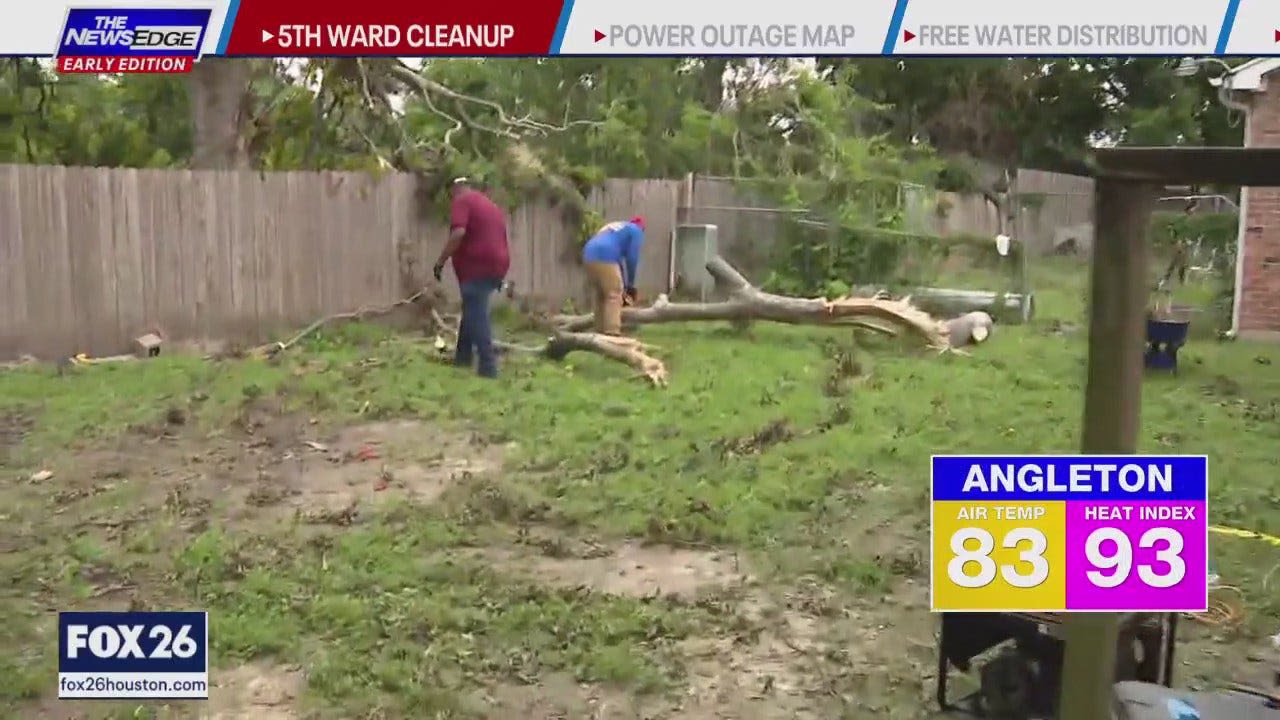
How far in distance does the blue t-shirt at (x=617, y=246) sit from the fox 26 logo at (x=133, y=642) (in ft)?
4.94

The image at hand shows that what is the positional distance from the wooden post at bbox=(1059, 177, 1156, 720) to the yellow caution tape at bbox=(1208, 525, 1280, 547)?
0.89m

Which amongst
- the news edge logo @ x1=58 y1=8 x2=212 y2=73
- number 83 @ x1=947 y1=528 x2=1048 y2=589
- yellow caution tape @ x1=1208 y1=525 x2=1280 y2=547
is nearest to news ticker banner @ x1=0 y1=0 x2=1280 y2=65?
the news edge logo @ x1=58 y1=8 x2=212 y2=73

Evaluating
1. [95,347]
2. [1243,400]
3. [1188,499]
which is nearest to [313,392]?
[95,347]

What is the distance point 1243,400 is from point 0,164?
3483 millimetres

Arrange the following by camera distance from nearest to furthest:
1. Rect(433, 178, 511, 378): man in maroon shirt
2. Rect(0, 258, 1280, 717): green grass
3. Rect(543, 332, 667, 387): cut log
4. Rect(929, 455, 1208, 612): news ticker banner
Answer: Rect(929, 455, 1208, 612): news ticker banner < Rect(0, 258, 1280, 717): green grass < Rect(433, 178, 511, 378): man in maroon shirt < Rect(543, 332, 667, 387): cut log

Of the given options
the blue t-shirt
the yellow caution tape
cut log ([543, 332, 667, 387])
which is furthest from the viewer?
cut log ([543, 332, 667, 387])

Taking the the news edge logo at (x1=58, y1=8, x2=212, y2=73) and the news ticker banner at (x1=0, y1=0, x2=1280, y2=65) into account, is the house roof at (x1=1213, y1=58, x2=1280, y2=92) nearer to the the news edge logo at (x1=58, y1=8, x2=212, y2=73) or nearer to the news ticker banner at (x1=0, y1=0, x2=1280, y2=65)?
the news ticker banner at (x1=0, y1=0, x2=1280, y2=65)

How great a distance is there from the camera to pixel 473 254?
3391 millimetres

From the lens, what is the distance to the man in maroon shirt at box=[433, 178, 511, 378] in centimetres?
334

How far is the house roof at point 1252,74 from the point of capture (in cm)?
286

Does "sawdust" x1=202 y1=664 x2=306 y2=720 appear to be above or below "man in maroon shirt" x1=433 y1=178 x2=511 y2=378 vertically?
below

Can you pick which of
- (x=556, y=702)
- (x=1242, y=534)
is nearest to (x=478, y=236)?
(x=556, y=702)

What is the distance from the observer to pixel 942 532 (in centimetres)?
261

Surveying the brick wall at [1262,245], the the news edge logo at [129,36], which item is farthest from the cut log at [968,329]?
the the news edge logo at [129,36]
